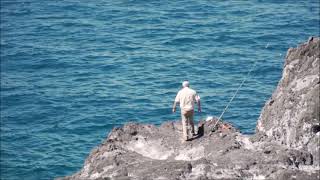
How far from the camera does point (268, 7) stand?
257 ft

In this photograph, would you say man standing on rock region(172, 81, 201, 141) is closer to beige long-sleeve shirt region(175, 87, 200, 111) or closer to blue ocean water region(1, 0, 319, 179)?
beige long-sleeve shirt region(175, 87, 200, 111)

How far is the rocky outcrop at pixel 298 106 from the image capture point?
967 inches

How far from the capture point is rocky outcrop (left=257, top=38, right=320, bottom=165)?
24562 mm

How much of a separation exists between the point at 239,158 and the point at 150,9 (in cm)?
5603

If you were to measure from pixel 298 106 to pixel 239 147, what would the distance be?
2392 millimetres

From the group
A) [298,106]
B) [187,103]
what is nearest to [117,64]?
[187,103]

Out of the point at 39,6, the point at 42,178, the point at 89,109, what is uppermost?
the point at 39,6

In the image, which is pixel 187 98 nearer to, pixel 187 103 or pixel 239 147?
pixel 187 103

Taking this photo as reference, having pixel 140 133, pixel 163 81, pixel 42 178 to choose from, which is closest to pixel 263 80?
pixel 163 81

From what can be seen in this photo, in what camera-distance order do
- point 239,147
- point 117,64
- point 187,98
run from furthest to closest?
point 117,64 < point 187,98 < point 239,147

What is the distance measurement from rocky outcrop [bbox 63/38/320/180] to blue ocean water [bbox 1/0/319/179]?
19230mm

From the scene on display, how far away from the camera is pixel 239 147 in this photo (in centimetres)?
2559

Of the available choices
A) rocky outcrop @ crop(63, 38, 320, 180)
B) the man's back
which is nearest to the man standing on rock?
→ the man's back

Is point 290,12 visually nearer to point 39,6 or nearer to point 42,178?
point 39,6
